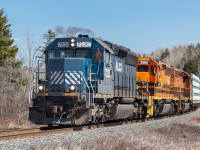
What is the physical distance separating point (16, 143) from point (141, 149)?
3.03 meters

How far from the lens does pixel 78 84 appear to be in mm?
13656

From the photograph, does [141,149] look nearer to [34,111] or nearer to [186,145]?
[186,145]

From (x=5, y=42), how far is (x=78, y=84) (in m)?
16.9

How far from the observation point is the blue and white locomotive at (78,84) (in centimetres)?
1320

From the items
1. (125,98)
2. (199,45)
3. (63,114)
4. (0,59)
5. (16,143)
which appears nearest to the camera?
(16,143)

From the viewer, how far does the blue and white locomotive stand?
13.2m

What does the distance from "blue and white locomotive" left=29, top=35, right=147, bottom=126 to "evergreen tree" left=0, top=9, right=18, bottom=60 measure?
14366 mm

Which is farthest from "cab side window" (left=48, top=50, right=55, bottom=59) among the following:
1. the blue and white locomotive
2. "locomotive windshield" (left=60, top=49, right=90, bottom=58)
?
"locomotive windshield" (left=60, top=49, right=90, bottom=58)

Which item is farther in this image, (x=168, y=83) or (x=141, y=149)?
(x=168, y=83)

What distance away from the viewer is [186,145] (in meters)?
10.8

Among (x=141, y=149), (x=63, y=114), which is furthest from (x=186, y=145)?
(x=63, y=114)

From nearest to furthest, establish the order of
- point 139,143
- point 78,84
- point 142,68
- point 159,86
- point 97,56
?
point 139,143, point 78,84, point 97,56, point 142,68, point 159,86

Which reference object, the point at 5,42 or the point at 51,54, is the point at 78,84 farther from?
the point at 5,42

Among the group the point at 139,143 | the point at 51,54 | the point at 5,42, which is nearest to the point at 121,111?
the point at 51,54
